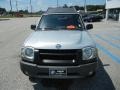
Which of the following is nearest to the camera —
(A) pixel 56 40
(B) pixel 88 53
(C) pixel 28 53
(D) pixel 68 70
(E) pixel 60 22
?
(D) pixel 68 70

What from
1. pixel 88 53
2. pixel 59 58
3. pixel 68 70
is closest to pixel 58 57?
pixel 59 58

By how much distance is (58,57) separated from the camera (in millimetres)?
4609

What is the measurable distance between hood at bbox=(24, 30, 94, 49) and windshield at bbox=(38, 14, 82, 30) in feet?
1.60

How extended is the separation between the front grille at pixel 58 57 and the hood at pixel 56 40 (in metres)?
0.10

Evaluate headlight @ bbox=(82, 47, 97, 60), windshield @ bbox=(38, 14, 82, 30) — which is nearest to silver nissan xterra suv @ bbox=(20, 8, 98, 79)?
headlight @ bbox=(82, 47, 97, 60)

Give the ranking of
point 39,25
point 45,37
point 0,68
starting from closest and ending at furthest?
point 45,37 < point 39,25 < point 0,68

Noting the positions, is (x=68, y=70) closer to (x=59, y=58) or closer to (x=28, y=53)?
(x=59, y=58)

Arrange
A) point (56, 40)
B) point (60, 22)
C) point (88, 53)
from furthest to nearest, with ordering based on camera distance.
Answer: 1. point (60, 22)
2. point (56, 40)
3. point (88, 53)

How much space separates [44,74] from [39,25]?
2108 mm

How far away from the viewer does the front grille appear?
4.55 meters

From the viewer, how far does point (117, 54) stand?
29.3 ft

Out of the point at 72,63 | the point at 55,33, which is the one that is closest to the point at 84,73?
the point at 72,63

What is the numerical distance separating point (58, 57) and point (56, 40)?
0.46m

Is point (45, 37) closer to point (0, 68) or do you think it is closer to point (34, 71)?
point (34, 71)
